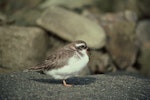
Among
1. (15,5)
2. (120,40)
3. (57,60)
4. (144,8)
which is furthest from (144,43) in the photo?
(57,60)

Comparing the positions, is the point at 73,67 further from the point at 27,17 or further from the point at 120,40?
the point at 120,40

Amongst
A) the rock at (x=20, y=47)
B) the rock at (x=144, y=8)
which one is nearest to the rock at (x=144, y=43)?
the rock at (x=144, y=8)

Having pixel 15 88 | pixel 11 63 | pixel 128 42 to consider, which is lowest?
pixel 15 88

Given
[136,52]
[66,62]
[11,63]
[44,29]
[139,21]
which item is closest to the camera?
[66,62]

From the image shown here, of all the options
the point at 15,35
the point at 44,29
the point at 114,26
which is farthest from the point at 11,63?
the point at 114,26

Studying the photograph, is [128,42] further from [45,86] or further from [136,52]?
[45,86]

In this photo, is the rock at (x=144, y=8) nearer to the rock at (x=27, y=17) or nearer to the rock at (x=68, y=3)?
the rock at (x=68, y=3)
